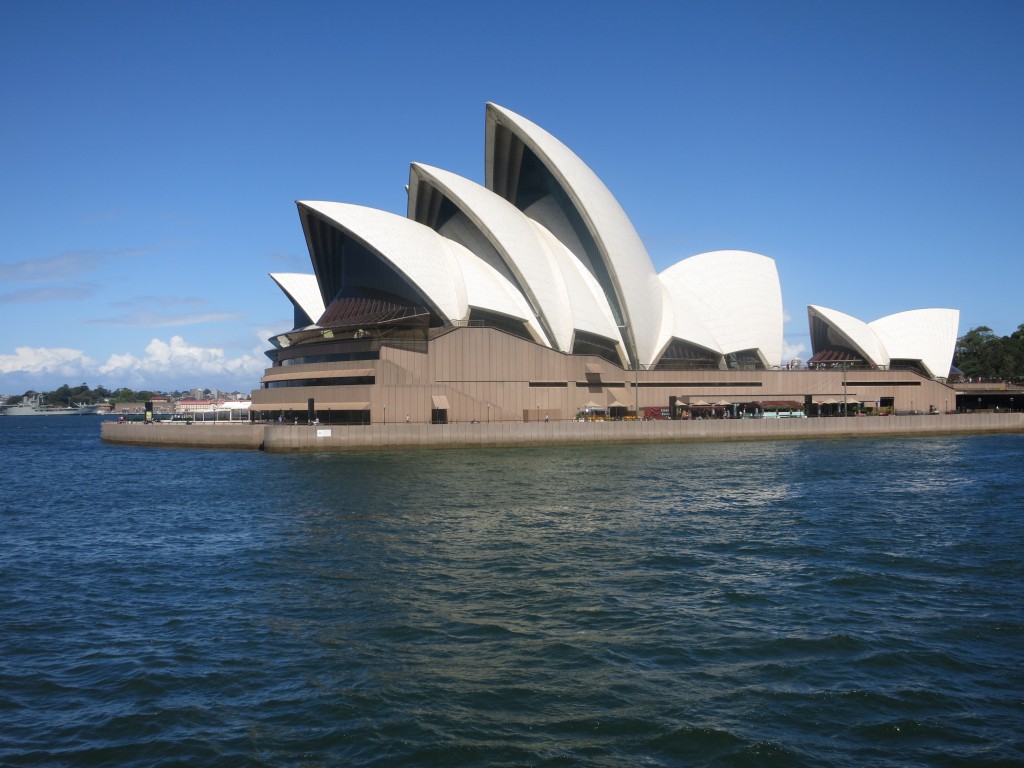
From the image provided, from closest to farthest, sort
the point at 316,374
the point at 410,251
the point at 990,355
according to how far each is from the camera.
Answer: the point at 410,251 < the point at 316,374 < the point at 990,355

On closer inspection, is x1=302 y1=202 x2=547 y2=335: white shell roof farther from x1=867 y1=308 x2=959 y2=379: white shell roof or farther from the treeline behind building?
the treeline behind building

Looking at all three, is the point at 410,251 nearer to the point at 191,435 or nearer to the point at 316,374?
the point at 316,374

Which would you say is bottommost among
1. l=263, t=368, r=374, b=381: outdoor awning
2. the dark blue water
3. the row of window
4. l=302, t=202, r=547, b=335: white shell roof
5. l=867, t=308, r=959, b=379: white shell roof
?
the dark blue water

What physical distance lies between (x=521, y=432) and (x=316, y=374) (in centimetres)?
1506

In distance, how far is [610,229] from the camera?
57469mm

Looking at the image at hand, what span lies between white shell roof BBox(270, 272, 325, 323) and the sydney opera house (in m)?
4.58

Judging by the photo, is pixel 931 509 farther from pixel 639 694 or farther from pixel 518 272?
pixel 518 272

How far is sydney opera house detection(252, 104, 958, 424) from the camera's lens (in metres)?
51.8

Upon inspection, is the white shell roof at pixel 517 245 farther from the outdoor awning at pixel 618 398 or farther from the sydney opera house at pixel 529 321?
the outdoor awning at pixel 618 398

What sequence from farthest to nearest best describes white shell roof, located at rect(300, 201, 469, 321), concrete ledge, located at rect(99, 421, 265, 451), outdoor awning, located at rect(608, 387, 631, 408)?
1. outdoor awning, located at rect(608, 387, 631, 408)
2. white shell roof, located at rect(300, 201, 469, 321)
3. concrete ledge, located at rect(99, 421, 265, 451)

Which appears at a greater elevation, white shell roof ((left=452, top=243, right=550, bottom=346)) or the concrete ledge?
white shell roof ((left=452, top=243, right=550, bottom=346))

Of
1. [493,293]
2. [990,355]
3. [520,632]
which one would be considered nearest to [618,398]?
[493,293]

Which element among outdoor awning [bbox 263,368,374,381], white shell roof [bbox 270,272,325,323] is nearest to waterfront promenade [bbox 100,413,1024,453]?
outdoor awning [bbox 263,368,374,381]

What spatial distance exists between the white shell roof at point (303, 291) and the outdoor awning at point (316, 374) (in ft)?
40.2
